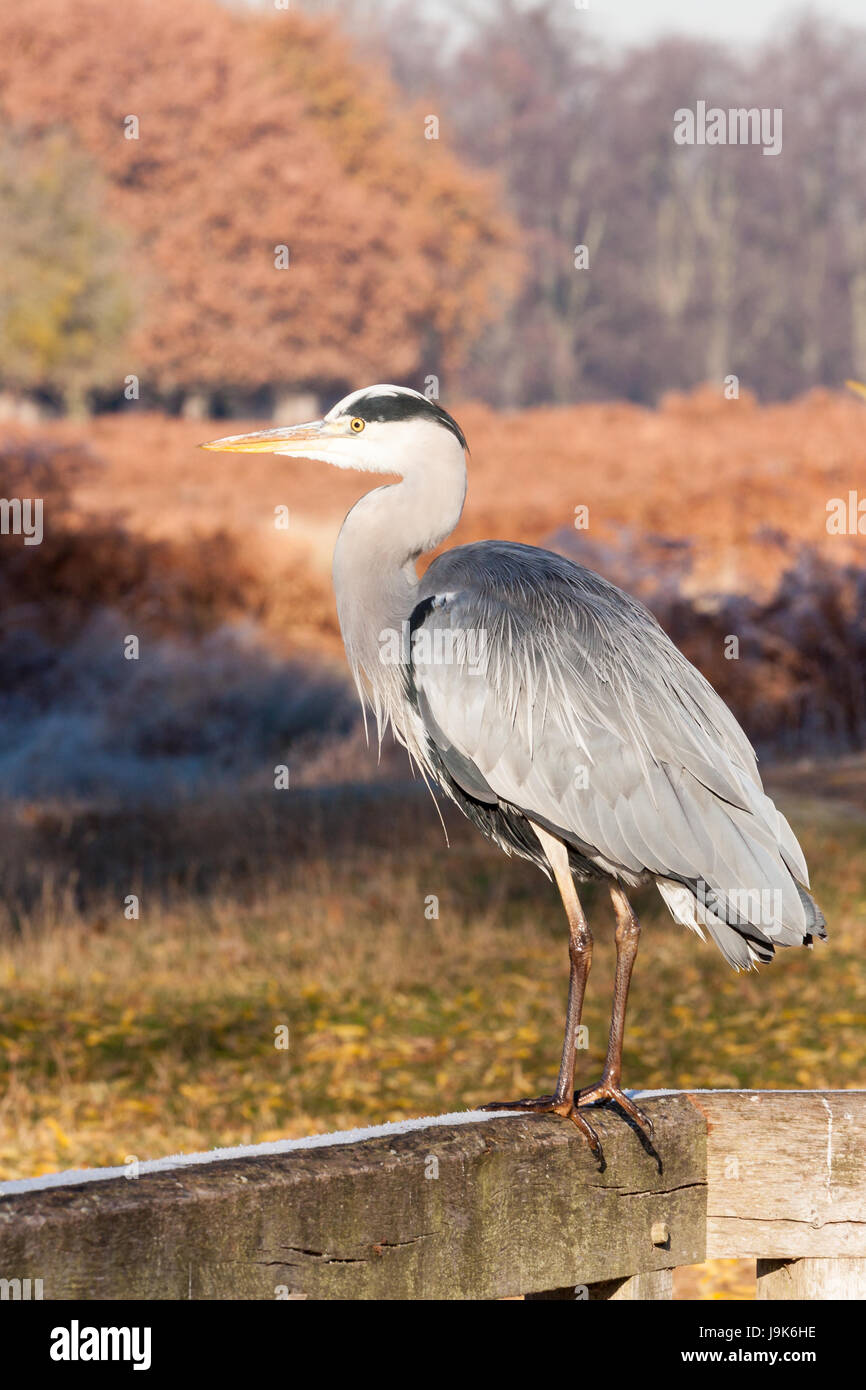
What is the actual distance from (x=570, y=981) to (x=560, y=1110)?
67 centimetres

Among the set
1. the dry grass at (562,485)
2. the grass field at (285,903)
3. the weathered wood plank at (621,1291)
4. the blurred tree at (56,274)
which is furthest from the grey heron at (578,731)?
the blurred tree at (56,274)

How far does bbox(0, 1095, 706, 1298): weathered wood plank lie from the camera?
2557mm

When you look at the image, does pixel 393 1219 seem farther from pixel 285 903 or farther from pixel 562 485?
pixel 562 485

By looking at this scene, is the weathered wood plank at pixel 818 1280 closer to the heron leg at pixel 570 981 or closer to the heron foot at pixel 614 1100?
the heron foot at pixel 614 1100

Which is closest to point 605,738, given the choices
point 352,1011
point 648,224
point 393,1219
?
point 393,1219

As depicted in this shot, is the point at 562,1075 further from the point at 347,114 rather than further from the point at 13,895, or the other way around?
the point at 347,114

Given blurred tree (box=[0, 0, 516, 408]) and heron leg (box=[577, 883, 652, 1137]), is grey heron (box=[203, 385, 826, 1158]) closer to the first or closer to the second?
heron leg (box=[577, 883, 652, 1137])

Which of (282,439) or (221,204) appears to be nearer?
(282,439)

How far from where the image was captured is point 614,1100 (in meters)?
3.78

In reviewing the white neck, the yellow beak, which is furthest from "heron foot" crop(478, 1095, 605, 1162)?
the yellow beak

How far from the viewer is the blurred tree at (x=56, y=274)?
43.0 metres

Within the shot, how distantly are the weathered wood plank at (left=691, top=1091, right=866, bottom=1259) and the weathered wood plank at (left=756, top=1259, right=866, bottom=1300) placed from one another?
24 millimetres

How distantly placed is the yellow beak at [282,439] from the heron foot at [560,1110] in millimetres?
1889

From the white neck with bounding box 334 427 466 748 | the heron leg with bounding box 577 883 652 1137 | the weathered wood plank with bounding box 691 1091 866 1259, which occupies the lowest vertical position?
the weathered wood plank with bounding box 691 1091 866 1259
